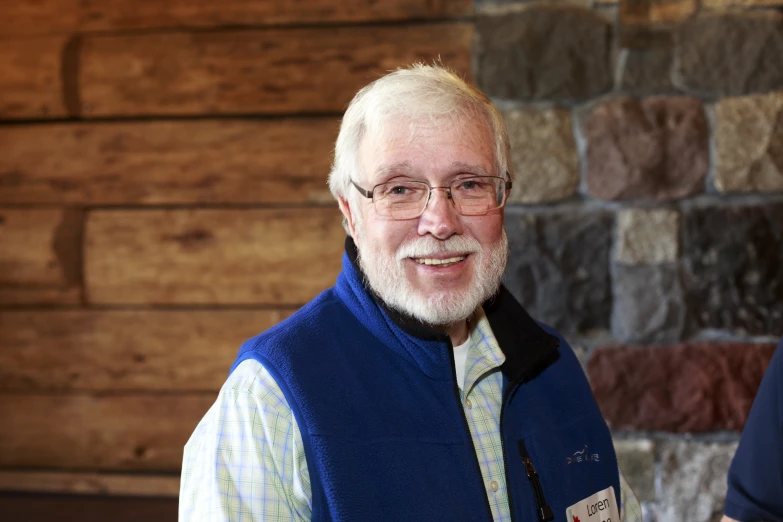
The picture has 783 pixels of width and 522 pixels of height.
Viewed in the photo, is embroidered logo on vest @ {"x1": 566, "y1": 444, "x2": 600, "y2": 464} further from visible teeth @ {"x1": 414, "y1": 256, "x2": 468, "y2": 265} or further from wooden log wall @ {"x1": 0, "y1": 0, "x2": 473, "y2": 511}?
wooden log wall @ {"x1": 0, "y1": 0, "x2": 473, "y2": 511}

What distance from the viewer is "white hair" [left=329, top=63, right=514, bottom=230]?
46.0 inches

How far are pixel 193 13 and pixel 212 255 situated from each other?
686 mm

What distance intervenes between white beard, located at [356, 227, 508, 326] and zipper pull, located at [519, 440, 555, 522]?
9.7 inches

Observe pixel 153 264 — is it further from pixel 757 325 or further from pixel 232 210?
pixel 757 325

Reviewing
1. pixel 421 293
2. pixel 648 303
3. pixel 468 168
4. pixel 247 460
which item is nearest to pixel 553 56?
pixel 648 303

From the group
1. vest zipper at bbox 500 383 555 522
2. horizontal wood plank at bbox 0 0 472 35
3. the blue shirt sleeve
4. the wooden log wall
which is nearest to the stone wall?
horizontal wood plank at bbox 0 0 472 35

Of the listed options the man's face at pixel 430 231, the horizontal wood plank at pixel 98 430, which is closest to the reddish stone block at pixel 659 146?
the man's face at pixel 430 231

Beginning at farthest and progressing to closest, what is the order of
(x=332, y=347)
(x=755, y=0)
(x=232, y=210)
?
(x=232, y=210), (x=755, y=0), (x=332, y=347)

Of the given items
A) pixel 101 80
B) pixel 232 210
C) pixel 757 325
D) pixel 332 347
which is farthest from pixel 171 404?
pixel 757 325

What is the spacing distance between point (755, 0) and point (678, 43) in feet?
0.71

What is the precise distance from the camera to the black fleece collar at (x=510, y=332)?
1165 millimetres

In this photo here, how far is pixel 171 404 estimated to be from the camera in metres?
2.13

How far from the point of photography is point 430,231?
3.79 ft

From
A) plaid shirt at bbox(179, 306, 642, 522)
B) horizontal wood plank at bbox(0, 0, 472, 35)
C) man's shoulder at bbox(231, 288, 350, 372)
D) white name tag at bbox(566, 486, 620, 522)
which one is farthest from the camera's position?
horizontal wood plank at bbox(0, 0, 472, 35)
